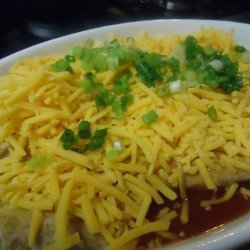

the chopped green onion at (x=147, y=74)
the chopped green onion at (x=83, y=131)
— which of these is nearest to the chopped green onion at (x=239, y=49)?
the chopped green onion at (x=147, y=74)

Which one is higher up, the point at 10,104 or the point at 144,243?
the point at 10,104

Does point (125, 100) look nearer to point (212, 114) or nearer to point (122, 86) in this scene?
point (122, 86)

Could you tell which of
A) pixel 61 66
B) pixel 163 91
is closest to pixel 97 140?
pixel 163 91

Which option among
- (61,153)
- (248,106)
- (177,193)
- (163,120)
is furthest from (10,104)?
(248,106)

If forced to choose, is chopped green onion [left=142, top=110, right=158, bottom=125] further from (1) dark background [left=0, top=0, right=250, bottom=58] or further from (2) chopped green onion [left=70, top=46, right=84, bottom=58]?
(1) dark background [left=0, top=0, right=250, bottom=58]

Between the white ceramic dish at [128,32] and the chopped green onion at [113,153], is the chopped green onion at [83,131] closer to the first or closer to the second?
the chopped green onion at [113,153]

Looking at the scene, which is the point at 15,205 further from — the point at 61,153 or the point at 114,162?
the point at 114,162
